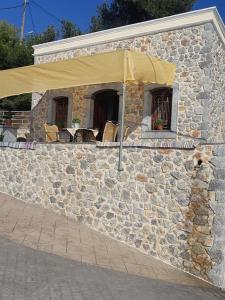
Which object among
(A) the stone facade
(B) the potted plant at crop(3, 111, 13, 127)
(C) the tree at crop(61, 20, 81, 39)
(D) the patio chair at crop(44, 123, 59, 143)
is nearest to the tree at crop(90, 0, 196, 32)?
(C) the tree at crop(61, 20, 81, 39)

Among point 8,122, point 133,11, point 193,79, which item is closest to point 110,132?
point 193,79

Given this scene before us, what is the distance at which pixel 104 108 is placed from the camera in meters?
14.5

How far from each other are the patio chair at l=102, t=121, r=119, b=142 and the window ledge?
1.43 m

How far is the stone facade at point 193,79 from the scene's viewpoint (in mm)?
11500

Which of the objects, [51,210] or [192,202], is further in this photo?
[51,210]

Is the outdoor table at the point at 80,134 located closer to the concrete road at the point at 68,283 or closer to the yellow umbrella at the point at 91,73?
the yellow umbrella at the point at 91,73

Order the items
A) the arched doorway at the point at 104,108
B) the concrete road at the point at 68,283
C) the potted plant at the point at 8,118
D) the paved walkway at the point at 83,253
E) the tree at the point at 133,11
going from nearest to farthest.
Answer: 1. the concrete road at the point at 68,283
2. the paved walkway at the point at 83,253
3. the arched doorway at the point at 104,108
4. the potted plant at the point at 8,118
5. the tree at the point at 133,11

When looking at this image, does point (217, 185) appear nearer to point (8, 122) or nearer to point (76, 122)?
point (76, 122)

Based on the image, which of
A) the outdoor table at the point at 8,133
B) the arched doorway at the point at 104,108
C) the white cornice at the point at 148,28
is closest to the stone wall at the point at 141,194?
the arched doorway at the point at 104,108

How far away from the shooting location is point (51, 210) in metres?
10.1

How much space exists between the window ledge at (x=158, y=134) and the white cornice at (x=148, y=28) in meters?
2.94

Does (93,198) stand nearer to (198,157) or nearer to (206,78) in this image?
(198,157)

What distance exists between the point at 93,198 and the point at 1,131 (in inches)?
282

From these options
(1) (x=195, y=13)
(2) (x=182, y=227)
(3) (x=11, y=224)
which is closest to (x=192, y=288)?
(2) (x=182, y=227)
